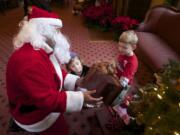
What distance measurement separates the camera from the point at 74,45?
349cm

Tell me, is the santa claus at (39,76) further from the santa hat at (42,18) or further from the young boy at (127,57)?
the young boy at (127,57)

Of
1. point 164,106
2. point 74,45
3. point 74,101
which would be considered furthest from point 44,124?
point 74,45

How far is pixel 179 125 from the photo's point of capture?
110 cm

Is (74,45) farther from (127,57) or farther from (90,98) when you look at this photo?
(90,98)

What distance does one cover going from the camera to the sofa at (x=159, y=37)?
2607 mm

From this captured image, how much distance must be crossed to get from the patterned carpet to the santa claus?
0.61 meters

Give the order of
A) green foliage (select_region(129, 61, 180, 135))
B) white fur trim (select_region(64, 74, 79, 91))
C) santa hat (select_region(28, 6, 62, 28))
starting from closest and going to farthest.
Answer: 1. green foliage (select_region(129, 61, 180, 135))
2. santa hat (select_region(28, 6, 62, 28))
3. white fur trim (select_region(64, 74, 79, 91))

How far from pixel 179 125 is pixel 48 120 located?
814 mm

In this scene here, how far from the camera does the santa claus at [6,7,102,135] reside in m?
1.26

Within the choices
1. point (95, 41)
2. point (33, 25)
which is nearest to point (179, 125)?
point (33, 25)

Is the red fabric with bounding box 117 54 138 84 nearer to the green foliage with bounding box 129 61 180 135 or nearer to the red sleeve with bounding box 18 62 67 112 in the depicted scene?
the green foliage with bounding box 129 61 180 135

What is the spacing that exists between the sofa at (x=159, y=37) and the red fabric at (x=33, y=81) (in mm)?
1440

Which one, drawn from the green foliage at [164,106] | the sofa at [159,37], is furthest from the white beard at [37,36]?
the sofa at [159,37]

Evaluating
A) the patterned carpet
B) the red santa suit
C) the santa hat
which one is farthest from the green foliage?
the patterned carpet
